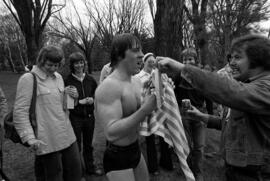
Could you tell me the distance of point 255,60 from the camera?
1.53 meters

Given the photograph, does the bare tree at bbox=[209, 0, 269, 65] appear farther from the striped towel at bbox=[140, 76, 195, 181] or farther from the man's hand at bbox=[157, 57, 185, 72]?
the man's hand at bbox=[157, 57, 185, 72]

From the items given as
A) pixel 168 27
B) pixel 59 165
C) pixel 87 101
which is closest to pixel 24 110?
pixel 59 165

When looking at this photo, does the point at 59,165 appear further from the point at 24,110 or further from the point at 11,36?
the point at 11,36

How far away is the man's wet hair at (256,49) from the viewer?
1.50m

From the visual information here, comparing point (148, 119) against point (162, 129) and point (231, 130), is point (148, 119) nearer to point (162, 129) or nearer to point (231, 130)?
point (162, 129)

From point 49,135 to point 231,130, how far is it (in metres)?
1.96

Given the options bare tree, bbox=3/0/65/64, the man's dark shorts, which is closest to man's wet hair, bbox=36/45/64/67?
the man's dark shorts

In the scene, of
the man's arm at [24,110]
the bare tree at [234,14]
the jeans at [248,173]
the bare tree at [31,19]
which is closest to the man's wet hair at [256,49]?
the jeans at [248,173]

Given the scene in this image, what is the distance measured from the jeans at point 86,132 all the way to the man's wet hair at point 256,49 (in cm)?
277

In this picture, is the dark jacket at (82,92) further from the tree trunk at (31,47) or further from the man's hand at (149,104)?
the tree trunk at (31,47)

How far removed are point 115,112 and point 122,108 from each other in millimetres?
143

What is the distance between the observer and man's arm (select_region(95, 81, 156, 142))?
1.79m

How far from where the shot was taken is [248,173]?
1583 mm

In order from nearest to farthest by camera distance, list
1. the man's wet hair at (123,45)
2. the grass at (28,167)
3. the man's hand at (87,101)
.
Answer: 1. the man's wet hair at (123,45)
2. the man's hand at (87,101)
3. the grass at (28,167)
